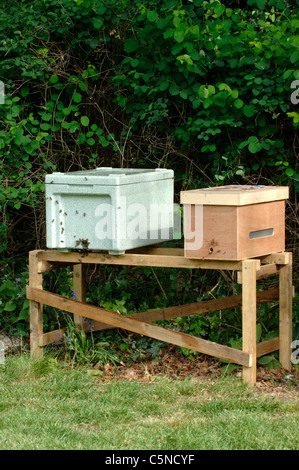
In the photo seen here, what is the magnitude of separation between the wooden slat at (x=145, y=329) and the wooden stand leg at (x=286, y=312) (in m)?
0.69

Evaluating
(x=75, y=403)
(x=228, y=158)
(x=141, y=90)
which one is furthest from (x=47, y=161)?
(x=75, y=403)

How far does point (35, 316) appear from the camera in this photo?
597cm

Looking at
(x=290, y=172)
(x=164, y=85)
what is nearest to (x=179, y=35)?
(x=164, y=85)

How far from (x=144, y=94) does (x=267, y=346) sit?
2605mm

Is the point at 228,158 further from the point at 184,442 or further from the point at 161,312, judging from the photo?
the point at 184,442

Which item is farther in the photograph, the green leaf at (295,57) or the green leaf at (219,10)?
the green leaf at (219,10)

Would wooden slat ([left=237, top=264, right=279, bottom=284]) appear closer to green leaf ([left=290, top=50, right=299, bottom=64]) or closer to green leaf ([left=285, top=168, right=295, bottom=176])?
green leaf ([left=285, top=168, right=295, bottom=176])

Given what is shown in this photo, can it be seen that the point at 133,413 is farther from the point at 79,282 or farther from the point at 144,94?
the point at 144,94

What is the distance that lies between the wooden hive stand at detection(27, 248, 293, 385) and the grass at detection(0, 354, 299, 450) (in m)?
0.22

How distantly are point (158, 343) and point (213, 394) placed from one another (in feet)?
4.34

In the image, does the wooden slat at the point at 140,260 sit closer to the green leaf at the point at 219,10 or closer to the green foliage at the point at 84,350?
the green foliage at the point at 84,350

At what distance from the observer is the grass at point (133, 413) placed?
4219 mm

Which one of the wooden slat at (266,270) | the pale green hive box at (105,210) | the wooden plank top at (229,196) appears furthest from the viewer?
the wooden slat at (266,270)

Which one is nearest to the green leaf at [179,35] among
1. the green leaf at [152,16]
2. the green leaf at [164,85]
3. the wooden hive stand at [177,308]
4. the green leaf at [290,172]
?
the green leaf at [152,16]
